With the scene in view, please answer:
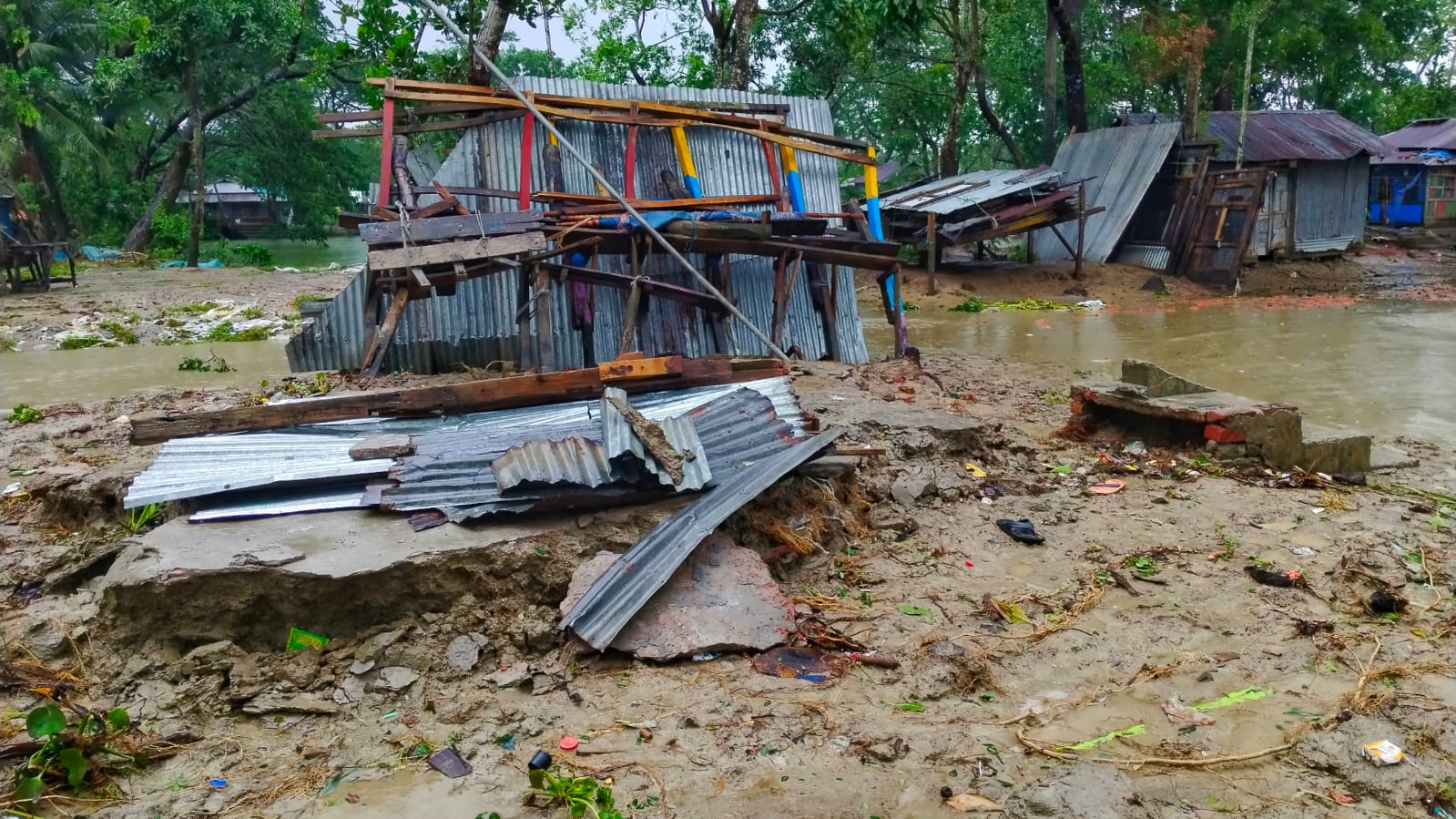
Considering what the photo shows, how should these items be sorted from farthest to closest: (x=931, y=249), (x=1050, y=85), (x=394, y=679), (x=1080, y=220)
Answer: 1. (x=1050, y=85)
2. (x=1080, y=220)
3. (x=931, y=249)
4. (x=394, y=679)

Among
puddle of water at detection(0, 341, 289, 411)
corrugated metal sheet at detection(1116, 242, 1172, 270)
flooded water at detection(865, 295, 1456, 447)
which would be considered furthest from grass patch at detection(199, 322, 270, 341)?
corrugated metal sheet at detection(1116, 242, 1172, 270)

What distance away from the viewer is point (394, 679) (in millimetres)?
3646

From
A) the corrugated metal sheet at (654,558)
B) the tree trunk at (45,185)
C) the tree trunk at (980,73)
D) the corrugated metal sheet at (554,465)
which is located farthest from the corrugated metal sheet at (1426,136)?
the tree trunk at (45,185)

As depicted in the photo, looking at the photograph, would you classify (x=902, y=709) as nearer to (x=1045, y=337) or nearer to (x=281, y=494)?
(x=281, y=494)

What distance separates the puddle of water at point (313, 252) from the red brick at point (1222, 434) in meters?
22.2

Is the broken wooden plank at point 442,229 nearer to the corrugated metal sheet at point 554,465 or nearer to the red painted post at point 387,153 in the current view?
the red painted post at point 387,153

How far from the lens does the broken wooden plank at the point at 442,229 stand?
7402 mm

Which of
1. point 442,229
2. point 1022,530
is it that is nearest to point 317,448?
point 442,229

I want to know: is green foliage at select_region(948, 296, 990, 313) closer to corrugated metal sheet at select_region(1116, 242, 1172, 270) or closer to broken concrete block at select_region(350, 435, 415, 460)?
corrugated metal sheet at select_region(1116, 242, 1172, 270)

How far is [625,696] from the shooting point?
3.57 meters

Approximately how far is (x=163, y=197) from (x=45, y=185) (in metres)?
2.88

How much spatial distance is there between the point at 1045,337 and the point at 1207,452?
7.15 meters

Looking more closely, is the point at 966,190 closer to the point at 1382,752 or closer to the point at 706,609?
the point at 706,609

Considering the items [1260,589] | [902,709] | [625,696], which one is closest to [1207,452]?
[1260,589]
